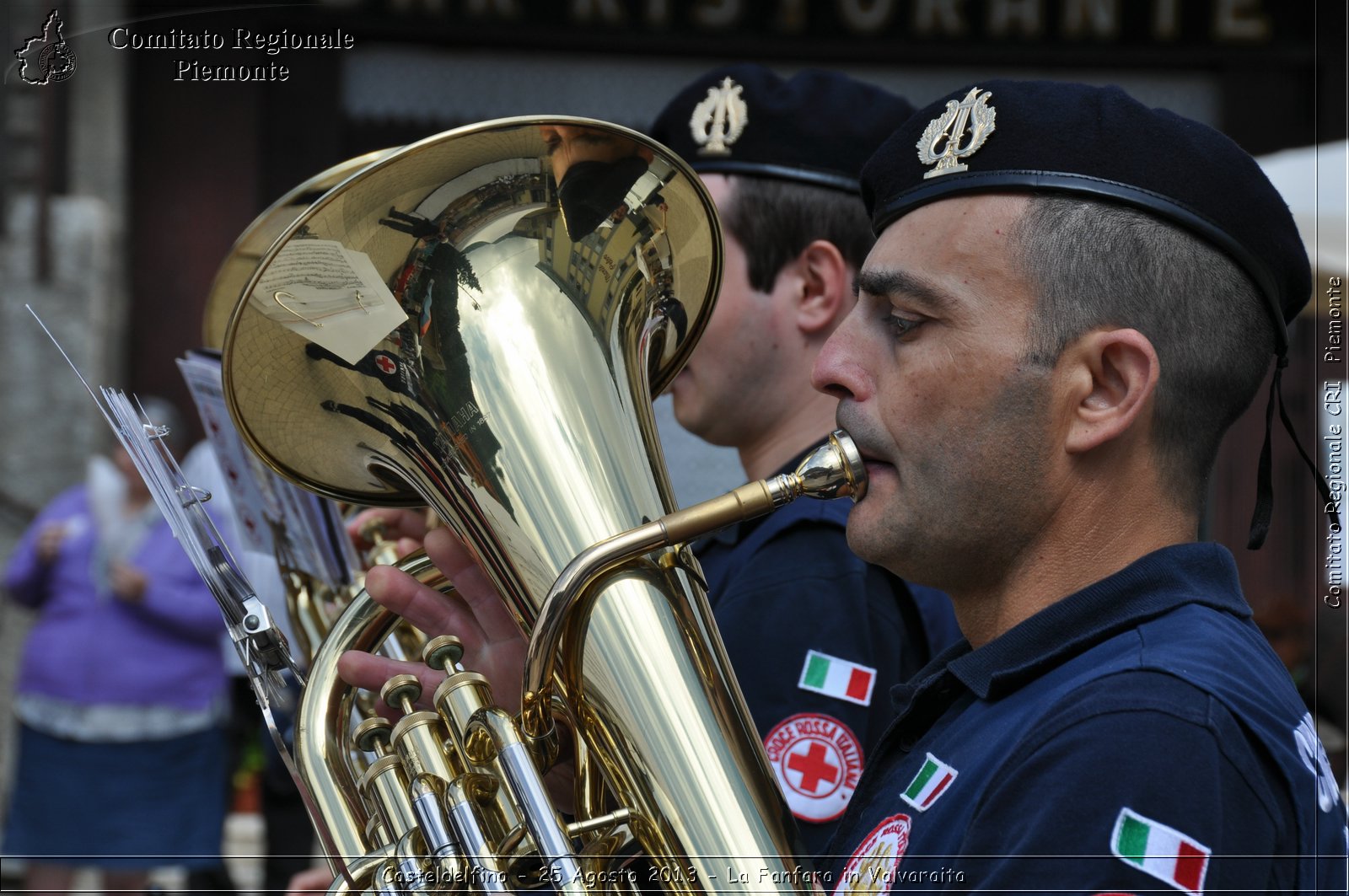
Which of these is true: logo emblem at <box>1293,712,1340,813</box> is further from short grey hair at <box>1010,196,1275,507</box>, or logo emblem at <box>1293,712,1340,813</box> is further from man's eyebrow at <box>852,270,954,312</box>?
man's eyebrow at <box>852,270,954,312</box>

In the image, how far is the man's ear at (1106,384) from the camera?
4.00 ft

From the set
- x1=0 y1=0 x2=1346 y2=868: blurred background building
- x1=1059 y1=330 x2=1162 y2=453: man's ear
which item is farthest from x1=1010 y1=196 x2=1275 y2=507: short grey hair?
x1=0 y1=0 x2=1346 y2=868: blurred background building

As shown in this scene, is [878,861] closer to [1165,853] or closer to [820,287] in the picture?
[1165,853]

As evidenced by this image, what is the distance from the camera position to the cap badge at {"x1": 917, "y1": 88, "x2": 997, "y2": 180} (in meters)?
1.30

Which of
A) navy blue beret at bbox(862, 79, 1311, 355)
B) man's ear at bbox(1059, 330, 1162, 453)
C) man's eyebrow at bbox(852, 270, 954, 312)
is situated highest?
navy blue beret at bbox(862, 79, 1311, 355)

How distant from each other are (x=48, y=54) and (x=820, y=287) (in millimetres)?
1430

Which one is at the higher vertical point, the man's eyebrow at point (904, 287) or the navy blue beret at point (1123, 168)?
the navy blue beret at point (1123, 168)

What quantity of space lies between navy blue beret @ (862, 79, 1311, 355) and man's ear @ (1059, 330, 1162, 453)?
121 millimetres

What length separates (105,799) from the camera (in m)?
4.05

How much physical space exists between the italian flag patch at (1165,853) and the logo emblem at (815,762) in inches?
23.4

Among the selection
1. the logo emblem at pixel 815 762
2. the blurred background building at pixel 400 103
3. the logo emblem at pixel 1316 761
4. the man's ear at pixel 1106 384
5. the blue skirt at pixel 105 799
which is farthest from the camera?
the blurred background building at pixel 400 103

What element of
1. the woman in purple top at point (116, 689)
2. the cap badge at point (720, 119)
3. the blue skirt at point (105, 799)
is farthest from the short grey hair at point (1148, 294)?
the blue skirt at point (105, 799)

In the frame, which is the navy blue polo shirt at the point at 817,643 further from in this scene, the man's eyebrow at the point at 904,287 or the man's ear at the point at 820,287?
the man's eyebrow at the point at 904,287

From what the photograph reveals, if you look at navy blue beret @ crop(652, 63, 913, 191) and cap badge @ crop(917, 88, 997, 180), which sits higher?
navy blue beret @ crop(652, 63, 913, 191)
